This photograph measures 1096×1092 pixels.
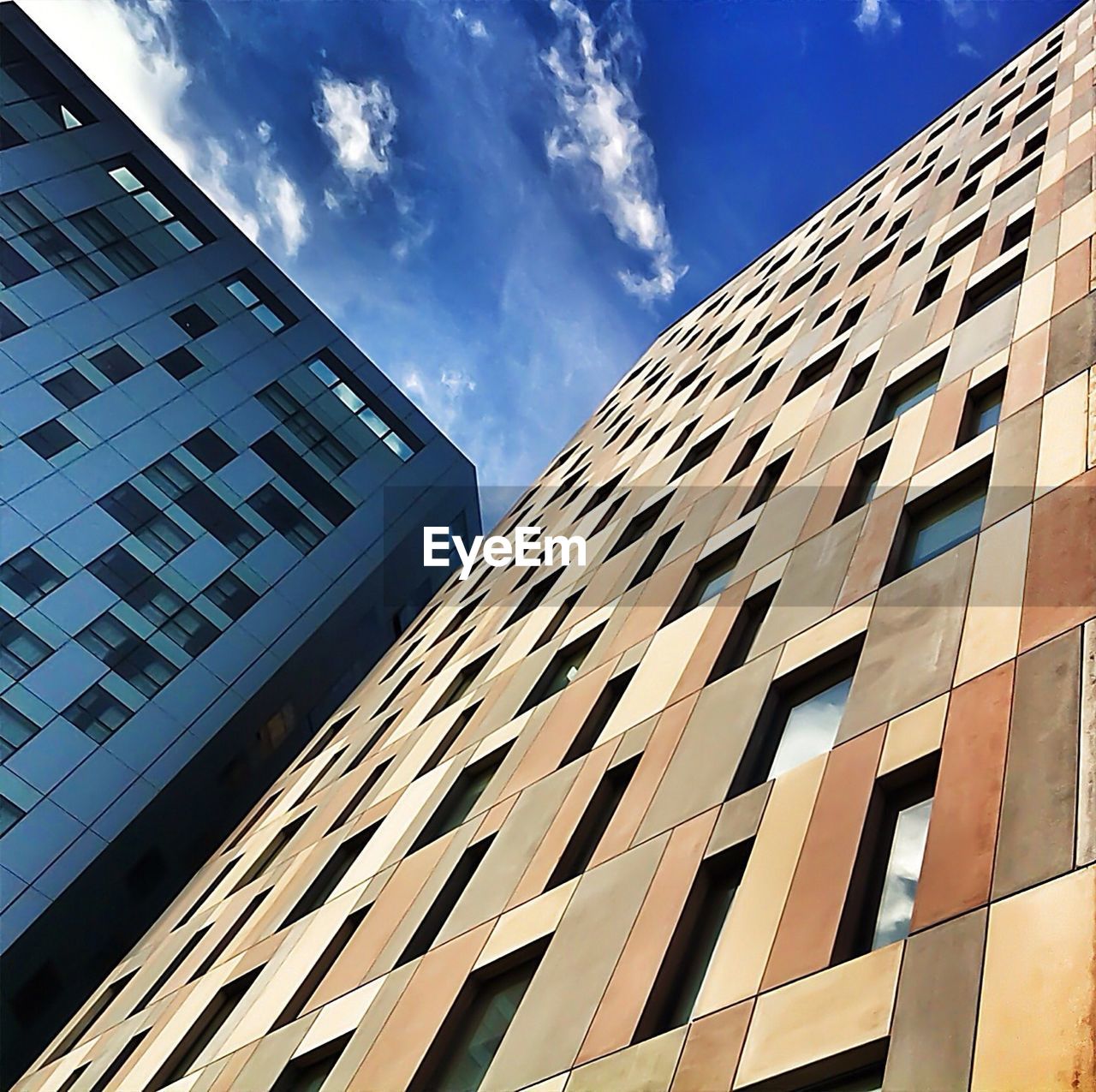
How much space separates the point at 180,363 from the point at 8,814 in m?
22.6

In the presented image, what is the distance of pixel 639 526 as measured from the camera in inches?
985

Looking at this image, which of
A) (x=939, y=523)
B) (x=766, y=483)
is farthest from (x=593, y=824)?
(x=766, y=483)

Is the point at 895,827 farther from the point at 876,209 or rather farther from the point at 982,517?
the point at 876,209

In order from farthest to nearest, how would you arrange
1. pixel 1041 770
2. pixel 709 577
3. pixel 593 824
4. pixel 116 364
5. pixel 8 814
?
1. pixel 116 364
2. pixel 8 814
3. pixel 709 577
4. pixel 593 824
5. pixel 1041 770

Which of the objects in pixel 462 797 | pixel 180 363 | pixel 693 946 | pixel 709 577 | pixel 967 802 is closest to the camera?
pixel 967 802

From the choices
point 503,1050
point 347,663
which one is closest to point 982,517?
point 503,1050

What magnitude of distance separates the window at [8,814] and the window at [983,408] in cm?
3165

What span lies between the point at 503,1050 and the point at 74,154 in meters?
49.5

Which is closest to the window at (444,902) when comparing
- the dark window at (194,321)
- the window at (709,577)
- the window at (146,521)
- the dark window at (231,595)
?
the window at (709,577)

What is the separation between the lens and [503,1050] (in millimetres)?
11672

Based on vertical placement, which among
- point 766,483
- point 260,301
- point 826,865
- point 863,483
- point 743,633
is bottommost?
point 826,865

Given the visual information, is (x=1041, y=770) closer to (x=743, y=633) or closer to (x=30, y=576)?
(x=743, y=633)

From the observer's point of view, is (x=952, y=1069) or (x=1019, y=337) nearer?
(x=952, y=1069)

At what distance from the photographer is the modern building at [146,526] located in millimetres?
34938
